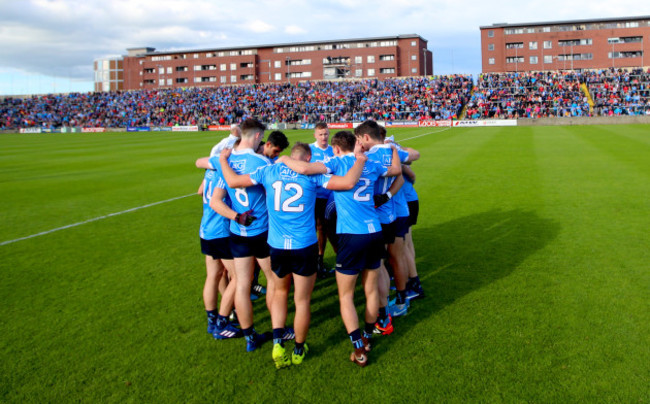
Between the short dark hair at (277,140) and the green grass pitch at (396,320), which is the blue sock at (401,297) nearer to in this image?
the green grass pitch at (396,320)

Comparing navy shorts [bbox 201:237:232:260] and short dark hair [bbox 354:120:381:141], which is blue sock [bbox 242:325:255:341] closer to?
navy shorts [bbox 201:237:232:260]

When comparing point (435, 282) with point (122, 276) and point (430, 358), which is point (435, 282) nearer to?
point (430, 358)

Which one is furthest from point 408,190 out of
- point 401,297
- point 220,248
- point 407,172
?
point 220,248

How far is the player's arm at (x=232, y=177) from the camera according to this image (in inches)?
171

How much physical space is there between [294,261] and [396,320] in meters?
1.67

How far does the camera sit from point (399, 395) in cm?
376

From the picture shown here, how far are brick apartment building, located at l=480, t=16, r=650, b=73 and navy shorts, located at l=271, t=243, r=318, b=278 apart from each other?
269 ft

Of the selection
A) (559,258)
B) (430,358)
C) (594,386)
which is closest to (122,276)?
(430,358)

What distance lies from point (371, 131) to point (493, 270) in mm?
3136

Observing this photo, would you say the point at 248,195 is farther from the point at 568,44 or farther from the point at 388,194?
the point at 568,44

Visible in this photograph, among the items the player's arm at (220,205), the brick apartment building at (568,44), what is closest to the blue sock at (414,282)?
the player's arm at (220,205)

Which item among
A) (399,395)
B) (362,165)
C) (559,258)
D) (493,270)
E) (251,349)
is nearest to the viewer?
(399,395)

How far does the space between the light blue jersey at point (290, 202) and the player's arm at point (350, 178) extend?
0.08 metres

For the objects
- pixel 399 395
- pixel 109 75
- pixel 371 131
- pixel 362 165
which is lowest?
pixel 399 395
